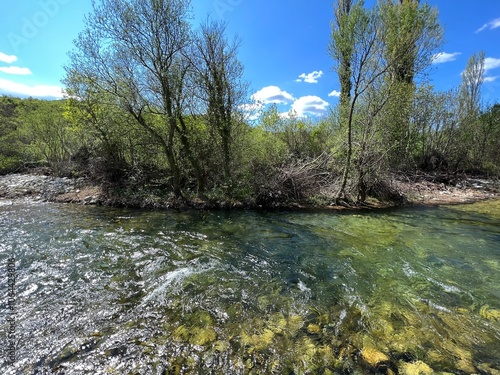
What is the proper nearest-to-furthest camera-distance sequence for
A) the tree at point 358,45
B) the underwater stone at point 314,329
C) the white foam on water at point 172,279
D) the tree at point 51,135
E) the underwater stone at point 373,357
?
the underwater stone at point 373,357 → the underwater stone at point 314,329 → the white foam on water at point 172,279 → the tree at point 358,45 → the tree at point 51,135

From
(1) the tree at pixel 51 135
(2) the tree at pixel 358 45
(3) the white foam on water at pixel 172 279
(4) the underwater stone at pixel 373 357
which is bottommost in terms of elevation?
(3) the white foam on water at pixel 172 279

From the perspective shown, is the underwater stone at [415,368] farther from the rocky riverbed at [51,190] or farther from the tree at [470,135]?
the tree at [470,135]

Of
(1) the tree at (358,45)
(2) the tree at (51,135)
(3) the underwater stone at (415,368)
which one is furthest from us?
(2) the tree at (51,135)

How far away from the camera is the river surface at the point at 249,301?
3.25m

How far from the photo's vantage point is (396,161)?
19516 mm

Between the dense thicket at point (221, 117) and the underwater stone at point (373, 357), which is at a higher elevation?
the dense thicket at point (221, 117)

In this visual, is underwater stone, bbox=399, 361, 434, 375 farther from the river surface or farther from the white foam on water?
the white foam on water

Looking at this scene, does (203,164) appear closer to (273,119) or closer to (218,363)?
(273,119)

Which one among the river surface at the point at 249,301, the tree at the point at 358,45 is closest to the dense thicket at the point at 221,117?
the tree at the point at 358,45

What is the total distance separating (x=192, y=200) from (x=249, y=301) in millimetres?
8906

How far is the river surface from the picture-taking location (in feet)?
10.7

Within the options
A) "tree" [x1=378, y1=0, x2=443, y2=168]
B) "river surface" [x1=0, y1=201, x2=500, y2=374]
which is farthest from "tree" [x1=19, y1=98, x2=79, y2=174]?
"tree" [x1=378, y1=0, x2=443, y2=168]

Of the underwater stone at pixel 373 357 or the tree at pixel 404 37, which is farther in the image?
the tree at pixel 404 37

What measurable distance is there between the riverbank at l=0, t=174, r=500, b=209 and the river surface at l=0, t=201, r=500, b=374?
13.0 ft
